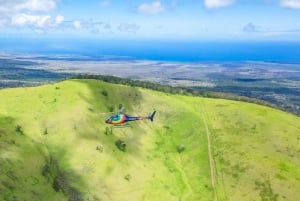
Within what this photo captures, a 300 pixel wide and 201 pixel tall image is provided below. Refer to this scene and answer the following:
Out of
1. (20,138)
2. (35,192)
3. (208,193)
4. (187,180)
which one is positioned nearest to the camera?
(35,192)

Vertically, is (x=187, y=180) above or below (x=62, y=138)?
below

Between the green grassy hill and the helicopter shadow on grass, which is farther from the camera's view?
the helicopter shadow on grass

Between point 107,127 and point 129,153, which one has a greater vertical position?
point 107,127

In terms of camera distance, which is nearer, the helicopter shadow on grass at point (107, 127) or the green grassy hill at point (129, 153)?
the green grassy hill at point (129, 153)

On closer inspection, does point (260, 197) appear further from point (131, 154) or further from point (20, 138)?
point (20, 138)

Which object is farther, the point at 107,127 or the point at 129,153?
the point at 107,127

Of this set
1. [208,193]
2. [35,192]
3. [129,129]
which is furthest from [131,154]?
[35,192]

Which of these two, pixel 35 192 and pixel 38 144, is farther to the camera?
pixel 38 144

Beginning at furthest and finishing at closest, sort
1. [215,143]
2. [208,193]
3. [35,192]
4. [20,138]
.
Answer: [215,143] → [208,193] → [20,138] → [35,192]
